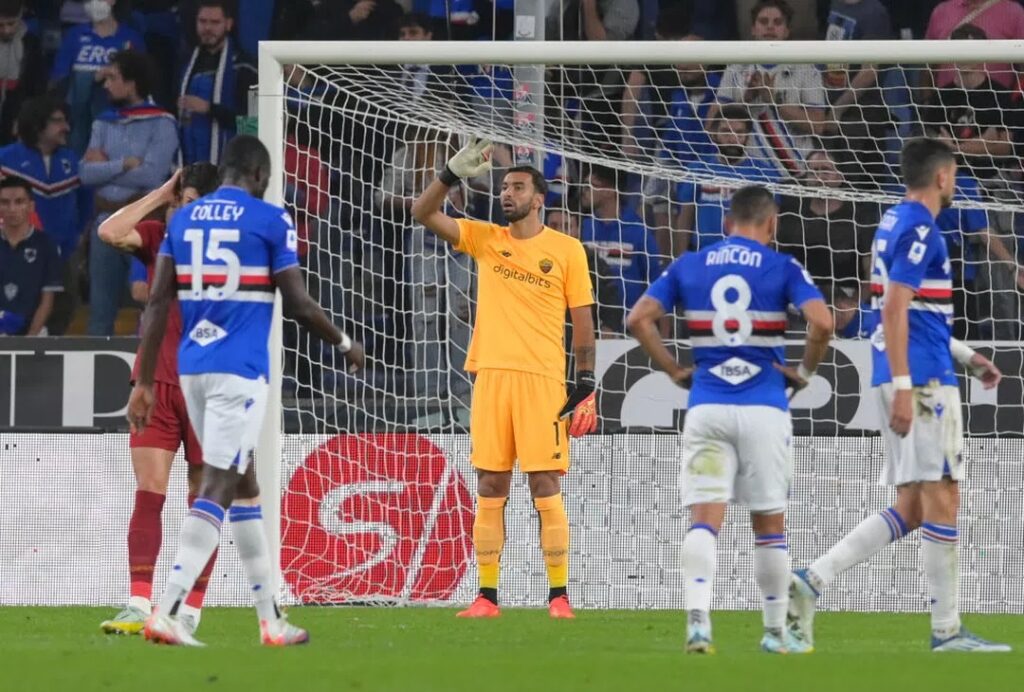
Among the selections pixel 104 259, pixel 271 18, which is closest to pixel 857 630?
pixel 104 259

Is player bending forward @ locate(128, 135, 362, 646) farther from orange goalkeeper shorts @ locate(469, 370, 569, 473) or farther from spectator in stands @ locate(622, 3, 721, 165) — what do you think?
spectator in stands @ locate(622, 3, 721, 165)

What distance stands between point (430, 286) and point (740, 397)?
485 cm

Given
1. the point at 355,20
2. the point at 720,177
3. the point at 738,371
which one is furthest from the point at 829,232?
the point at 738,371

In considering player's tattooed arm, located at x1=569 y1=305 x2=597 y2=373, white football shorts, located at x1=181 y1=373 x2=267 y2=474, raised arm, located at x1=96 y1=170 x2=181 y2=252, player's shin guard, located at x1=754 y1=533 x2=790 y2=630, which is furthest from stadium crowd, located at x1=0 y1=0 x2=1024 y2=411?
player's shin guard, located at x1=754 y1=533 x2=790 y2=630

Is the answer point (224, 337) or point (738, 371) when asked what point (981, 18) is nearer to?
point (738, 371)

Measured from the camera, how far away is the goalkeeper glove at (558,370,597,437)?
9.52 m

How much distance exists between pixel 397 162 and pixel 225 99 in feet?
11.5

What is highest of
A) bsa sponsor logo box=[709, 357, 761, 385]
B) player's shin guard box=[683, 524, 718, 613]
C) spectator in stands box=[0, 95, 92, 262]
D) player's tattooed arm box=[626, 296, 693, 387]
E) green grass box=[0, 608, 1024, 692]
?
spectator in stands box=[0, 95, 92, 262]

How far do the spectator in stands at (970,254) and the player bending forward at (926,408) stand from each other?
440cm

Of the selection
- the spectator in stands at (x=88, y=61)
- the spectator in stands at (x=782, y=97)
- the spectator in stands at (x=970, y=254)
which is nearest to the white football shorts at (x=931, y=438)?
the spectator in stands at (x=970, y=254)

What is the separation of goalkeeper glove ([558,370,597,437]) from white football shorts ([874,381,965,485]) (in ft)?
7.58

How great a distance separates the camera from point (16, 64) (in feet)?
50.2

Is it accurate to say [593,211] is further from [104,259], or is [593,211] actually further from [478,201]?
[104,259]

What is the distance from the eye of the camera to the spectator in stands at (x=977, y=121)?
12109mm
